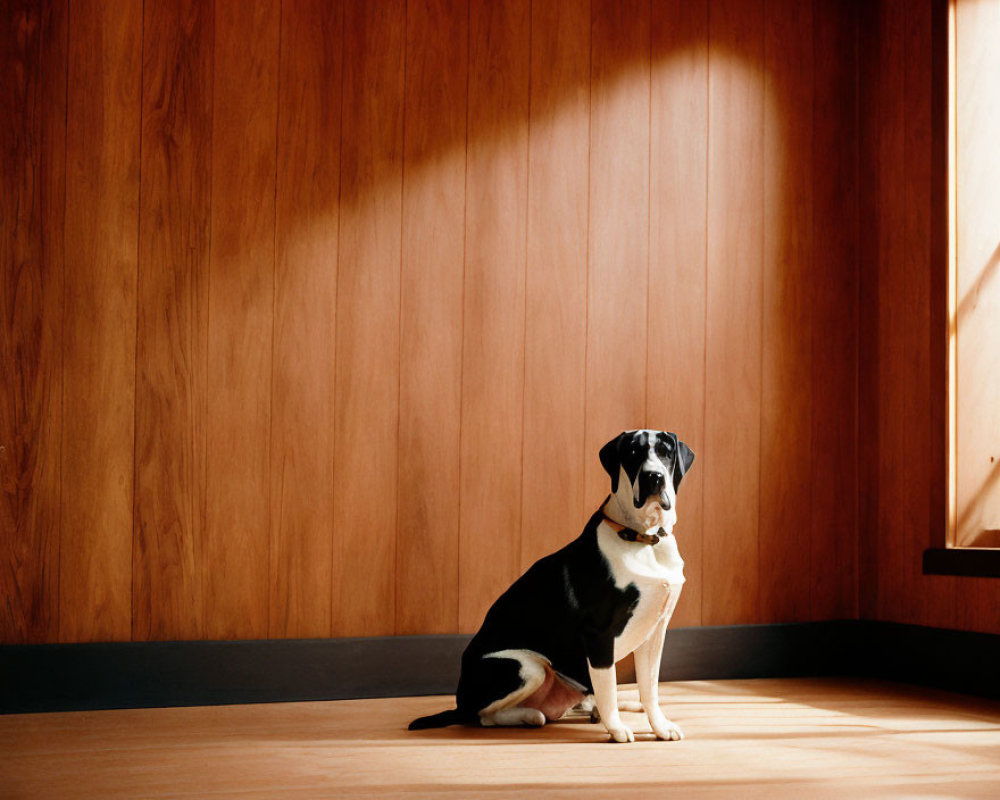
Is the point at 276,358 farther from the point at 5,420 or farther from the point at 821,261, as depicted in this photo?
the point at 821,261

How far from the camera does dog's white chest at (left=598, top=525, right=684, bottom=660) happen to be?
2.44 m

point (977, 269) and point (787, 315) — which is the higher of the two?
point (977, 269)

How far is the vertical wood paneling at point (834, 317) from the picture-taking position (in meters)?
3.69

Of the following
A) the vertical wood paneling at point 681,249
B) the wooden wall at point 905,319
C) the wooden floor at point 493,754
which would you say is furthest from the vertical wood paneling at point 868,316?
the wooden floor at point 493,754

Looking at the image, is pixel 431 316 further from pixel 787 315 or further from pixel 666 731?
pixel 666 731

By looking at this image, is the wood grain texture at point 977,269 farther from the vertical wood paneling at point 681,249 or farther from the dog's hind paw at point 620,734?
the dog's hind paw at point 620,734

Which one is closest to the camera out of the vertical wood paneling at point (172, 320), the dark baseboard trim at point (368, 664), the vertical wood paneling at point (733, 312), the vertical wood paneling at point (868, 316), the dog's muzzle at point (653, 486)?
the dog's muzzle at point (653, 486)

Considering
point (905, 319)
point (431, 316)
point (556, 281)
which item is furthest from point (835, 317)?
point (431, 316)

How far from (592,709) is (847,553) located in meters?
1.42

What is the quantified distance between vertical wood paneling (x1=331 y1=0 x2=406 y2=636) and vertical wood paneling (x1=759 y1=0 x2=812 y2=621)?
133 cm

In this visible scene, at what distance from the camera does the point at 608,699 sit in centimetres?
244

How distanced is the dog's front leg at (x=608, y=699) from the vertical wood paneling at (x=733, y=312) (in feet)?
3.69

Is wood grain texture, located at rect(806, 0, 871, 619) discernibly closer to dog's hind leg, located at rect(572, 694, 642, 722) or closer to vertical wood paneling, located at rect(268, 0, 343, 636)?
dog's hind leg, located at rect(572, 694, 642, 722)

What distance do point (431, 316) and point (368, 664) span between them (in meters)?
1.07
